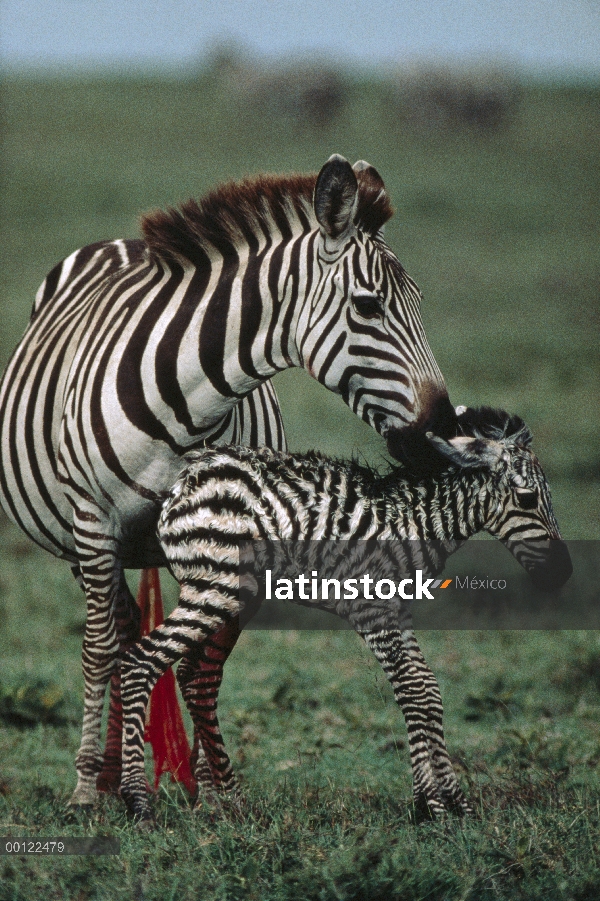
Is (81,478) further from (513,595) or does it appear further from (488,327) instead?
(488,327)

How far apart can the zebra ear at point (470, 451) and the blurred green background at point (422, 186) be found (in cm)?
375

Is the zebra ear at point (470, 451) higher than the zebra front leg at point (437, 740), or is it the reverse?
the zebra ear at point (470, 451)

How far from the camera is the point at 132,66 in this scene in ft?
22.4

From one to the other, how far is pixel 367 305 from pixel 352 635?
4.08 meters

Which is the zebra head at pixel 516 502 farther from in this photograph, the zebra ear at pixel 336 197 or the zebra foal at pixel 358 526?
the zebra ear at pixel 336 197

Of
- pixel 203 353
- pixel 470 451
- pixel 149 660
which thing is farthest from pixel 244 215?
pixel 149 660

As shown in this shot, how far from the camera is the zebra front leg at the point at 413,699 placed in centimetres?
417

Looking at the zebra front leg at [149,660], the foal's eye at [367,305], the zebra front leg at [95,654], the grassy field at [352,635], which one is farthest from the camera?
the zebra front leg at [95,654]

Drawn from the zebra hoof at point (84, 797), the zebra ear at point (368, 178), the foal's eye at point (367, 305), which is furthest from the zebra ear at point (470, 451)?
the zebra hoof at point (84, 797)

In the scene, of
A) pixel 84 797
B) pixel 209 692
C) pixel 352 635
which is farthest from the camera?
pixel 352 635

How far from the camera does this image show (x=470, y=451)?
4.14m

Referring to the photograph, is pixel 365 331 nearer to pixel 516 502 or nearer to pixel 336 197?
pixel 336 197

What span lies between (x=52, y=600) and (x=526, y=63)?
5249 mm

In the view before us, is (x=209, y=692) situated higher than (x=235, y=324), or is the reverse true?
(x=235, y=324)
